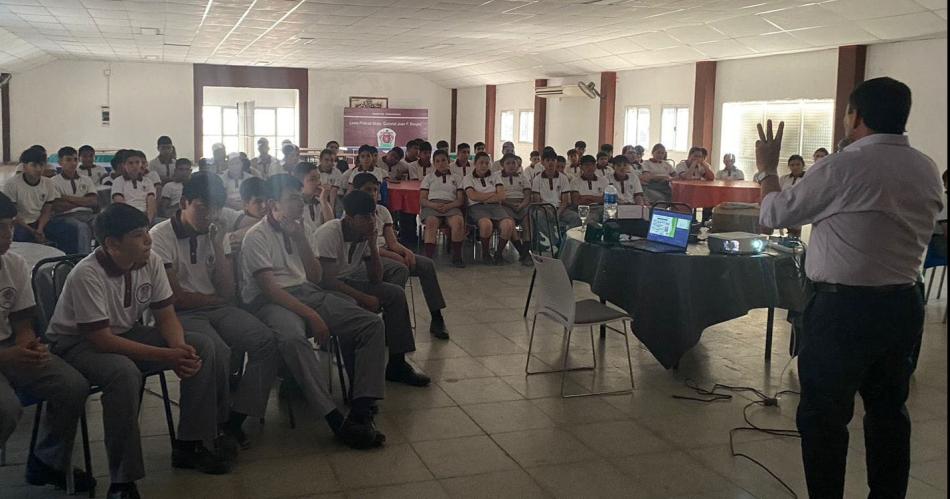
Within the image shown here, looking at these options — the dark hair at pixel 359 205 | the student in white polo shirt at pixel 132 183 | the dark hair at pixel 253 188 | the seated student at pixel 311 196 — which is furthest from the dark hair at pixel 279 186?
the student in white polo shirt at pixel 132 183

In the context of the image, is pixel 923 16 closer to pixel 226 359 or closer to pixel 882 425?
pixel 882 425

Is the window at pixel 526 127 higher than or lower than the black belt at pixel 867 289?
higher

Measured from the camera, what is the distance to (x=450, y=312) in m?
6.23

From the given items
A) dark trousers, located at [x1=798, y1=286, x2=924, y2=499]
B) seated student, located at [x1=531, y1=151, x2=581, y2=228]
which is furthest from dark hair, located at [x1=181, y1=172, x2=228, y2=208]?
seated student, located at [x1=531, y1=151, x2=581, y2=228]

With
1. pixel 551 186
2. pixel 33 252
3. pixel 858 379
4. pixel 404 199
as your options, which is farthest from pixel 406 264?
pixel 551 186

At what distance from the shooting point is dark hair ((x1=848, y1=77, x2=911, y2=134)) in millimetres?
2479

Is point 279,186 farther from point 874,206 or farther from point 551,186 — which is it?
point 551,186

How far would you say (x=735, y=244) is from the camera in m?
4.60

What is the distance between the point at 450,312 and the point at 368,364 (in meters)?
2.57

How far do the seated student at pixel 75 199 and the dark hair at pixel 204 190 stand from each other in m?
3.84

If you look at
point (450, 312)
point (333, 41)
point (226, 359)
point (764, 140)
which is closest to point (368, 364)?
point (226, 359)

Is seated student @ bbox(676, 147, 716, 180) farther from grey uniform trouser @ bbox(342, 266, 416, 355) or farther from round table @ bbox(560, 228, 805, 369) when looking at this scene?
grey uniform trouser @ bbox(342, 266, 416, 355)

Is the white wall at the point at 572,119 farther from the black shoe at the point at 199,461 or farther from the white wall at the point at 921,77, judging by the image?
the black shoe at the point at 199,461

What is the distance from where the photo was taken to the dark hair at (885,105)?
8.13ft
